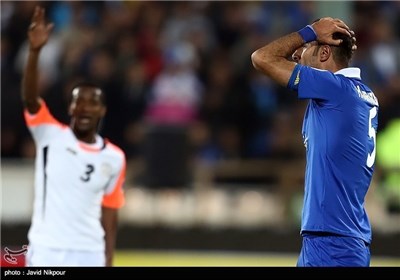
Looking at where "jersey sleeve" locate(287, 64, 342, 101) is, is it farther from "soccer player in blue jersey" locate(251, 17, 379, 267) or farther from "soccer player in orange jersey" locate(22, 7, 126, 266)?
"soccer player in orange jersey" locate(22, 7, 126, 266)

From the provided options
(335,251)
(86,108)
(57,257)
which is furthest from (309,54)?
(57,257)

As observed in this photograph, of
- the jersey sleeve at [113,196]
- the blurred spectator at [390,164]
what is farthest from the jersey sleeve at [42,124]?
the blurred spectator at [390,164]

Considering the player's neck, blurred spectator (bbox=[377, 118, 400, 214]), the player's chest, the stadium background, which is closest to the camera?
the player's chest

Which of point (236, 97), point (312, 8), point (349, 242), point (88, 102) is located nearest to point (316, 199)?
point (349, 242)

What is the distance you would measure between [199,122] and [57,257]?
258 inches

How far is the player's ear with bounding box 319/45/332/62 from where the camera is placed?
610 cm

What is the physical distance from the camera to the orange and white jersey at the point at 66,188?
7.38 meters

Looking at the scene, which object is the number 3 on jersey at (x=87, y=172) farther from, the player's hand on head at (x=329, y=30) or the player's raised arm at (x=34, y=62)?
the player's hand on head at (x=329, y=30)

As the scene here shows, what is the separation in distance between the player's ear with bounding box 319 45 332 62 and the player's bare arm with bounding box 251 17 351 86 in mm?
51

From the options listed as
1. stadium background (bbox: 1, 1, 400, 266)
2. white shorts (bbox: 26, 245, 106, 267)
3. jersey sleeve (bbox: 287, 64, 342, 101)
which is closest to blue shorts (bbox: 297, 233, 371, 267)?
jersey sleeve (bbox: 287, 64, 342, 101)

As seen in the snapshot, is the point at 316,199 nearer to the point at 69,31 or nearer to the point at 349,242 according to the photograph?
the point at 349,242

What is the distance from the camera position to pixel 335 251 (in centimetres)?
595

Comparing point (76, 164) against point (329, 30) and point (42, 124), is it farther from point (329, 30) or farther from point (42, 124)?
point (329, 30)

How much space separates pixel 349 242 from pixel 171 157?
288 inches
